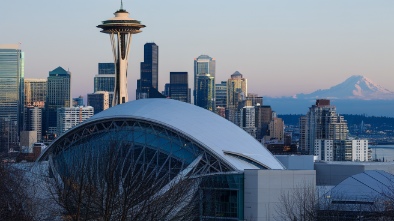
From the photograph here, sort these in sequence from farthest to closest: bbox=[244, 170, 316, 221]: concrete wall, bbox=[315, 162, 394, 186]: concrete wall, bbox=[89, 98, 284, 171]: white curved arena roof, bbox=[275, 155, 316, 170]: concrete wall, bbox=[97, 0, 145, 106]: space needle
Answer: bbox=[97, 0, 145, 106]: space needle
bbox=[275, 155, 316, 170]: concrete wall
bbox=[315, 162, 394, 186]: concrete wall
bbox=[89, 98, 284, 171]: white curved arena roof
bbox=[244, 170, 316, 221]: concrete wall

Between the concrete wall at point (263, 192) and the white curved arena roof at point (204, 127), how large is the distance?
10.3 feet

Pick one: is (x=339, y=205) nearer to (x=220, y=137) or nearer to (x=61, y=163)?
(x=220, y=137)

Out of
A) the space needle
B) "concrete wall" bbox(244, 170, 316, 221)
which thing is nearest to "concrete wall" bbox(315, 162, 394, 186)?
"concrete wall" bbox(244, 170, 316, 221)

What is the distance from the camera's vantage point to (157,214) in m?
37.7

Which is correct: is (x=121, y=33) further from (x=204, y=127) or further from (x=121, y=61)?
(x=204, y=127)

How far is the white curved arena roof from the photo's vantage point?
217 ft

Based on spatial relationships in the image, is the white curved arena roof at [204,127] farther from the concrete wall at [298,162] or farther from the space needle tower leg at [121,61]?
the space needle tower leg at [121,61]

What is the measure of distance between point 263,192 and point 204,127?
7.75 m

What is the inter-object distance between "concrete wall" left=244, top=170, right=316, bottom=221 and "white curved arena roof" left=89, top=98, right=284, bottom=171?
314cm

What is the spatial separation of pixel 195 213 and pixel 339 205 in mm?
12876

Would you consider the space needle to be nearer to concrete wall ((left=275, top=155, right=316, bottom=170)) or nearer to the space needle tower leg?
the space needle tower leg

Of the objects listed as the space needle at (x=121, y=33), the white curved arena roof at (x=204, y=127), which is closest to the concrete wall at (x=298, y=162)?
the white curved arena roof at (x=204, y=127)

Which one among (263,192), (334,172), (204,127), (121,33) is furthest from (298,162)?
(121,33)

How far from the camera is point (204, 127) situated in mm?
68375
